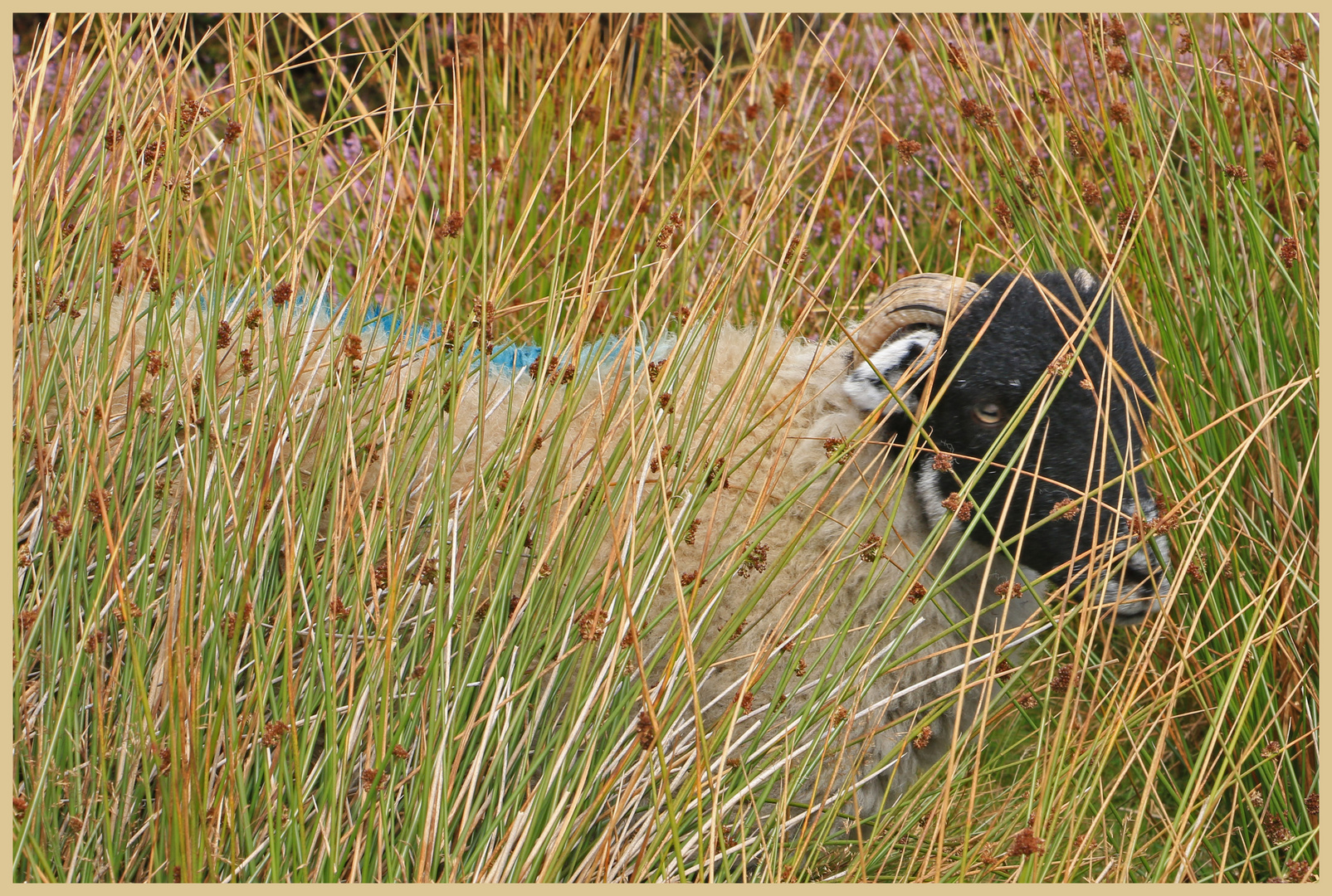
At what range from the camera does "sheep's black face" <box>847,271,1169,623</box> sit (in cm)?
223

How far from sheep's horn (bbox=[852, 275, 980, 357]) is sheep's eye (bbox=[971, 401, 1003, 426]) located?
0.72 feet

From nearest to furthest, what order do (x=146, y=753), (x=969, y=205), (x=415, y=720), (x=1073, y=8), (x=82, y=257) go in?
(x=146, y=753), (x=415, y=720), (x=82, y=257), (x=1073, y=8), (x=969, y=205)

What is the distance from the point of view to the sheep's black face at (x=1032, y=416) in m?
2.23

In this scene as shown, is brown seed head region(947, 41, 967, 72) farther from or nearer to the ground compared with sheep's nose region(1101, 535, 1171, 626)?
farther from the ground

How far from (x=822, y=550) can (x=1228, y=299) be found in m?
1.15

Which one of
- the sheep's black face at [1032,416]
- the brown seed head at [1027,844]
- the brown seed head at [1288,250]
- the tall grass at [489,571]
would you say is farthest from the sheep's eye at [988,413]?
the brown seed head at [1027,844]

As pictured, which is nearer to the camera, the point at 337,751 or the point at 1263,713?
the point at 337,751

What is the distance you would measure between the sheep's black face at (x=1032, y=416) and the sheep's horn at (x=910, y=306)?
0.11 feet

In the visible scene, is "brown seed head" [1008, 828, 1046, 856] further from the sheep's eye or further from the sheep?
the sheep's eye

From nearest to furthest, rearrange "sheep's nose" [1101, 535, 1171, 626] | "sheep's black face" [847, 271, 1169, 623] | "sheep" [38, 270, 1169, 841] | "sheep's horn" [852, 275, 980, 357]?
"sheep" [38, 270, 1169, 841]
"sheep's nose" [1101, 535, 1171, 626]
"sheep's black face" [847, 271, 1169, 623]
"sheep's horn" [852, 275, 980, 357]

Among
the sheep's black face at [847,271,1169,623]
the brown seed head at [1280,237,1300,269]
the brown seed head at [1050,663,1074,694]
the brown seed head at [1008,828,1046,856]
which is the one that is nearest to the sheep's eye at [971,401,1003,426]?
the sheep's black face at [847,271,1169,623]

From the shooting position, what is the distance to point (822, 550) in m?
2.35

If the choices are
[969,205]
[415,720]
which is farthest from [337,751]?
[969,205]

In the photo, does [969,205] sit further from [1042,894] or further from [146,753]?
[146,753]
